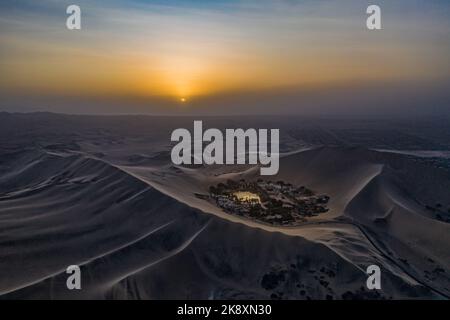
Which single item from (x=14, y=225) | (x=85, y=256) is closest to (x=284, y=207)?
(x=85, y=256)

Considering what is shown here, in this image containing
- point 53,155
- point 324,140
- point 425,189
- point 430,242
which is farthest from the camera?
point 324,140

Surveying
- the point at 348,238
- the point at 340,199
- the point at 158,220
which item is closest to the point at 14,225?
the point at 158,220

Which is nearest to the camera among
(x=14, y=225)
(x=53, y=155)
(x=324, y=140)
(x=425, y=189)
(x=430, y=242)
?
(x=430, y=242)

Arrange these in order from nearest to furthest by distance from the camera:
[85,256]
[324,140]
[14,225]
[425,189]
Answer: [85,256], [14,225], [425,189], [324,140]

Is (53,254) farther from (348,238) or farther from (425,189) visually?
(425,189)

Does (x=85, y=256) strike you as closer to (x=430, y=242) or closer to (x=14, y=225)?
(x=14, y=225)

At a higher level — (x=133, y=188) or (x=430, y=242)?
(x=133, y=188)

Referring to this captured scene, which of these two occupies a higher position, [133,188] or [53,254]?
[133,188]

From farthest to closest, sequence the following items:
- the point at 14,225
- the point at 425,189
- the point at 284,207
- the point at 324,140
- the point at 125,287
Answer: the point at 324,140 → the point at 425,189 → the point at 284,207 → the point at 14,225 → the point at 125,287

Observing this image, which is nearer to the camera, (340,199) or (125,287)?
(125,287)
